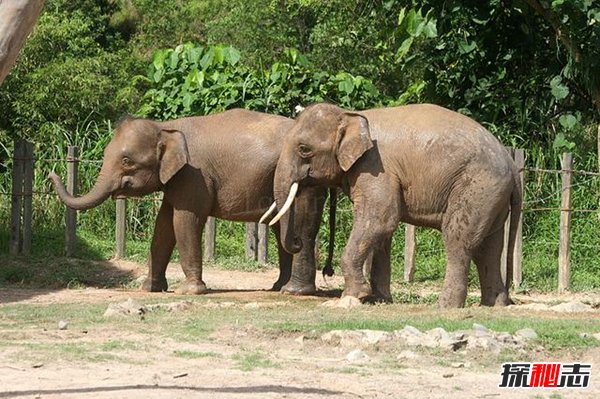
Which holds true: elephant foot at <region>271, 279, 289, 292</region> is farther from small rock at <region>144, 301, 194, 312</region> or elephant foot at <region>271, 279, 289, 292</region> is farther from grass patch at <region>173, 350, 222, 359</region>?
grass patch at <region>173, 350, 222, 359</region>

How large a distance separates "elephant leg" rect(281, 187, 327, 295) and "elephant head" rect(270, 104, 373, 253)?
2.71 feet

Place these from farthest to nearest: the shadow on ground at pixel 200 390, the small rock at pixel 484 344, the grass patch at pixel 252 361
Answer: the small rock at pixel 484 344
the grass patch at pixel 252 361
the shadow on ground at pixel 200 390

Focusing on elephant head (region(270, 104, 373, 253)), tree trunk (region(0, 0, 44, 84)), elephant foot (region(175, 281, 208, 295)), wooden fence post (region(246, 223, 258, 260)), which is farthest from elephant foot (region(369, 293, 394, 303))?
tree trunk (region(0, 0, 44, 84))

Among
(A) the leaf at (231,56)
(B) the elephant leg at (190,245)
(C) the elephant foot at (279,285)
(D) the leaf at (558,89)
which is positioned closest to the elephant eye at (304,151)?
(B) the elephant leg at (190,245)

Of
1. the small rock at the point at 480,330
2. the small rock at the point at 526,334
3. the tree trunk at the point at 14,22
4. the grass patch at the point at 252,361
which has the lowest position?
the grass patch at the point at 252,361

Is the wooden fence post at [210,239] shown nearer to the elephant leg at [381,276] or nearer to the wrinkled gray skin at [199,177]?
the wrinkled gray skin at [199,177]

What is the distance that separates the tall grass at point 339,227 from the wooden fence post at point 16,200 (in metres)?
0.32

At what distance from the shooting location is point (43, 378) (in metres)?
8.19

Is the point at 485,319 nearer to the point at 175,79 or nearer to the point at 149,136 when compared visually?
the point at 149,136

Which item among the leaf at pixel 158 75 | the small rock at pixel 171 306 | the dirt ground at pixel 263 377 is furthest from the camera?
the leaf at pixel 158 75

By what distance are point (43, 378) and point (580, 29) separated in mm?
9579

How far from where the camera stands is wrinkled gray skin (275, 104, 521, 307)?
488 inches

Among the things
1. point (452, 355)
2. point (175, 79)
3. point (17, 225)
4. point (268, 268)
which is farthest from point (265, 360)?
point (175, 79)

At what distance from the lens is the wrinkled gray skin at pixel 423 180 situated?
488 inches
